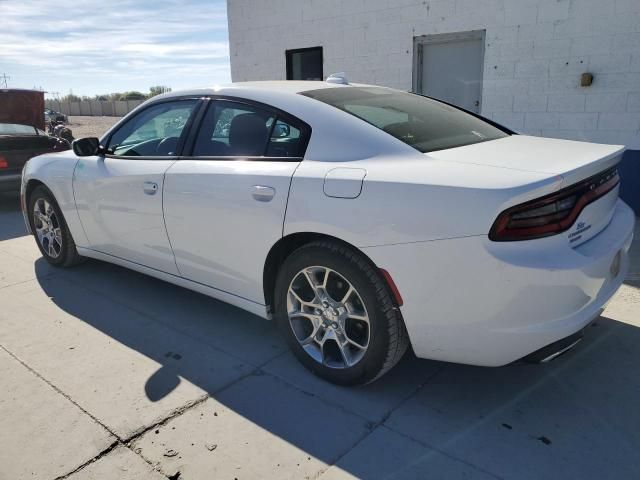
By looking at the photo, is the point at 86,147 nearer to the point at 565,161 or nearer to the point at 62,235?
the point at 62,235

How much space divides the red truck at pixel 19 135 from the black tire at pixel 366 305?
6.88m

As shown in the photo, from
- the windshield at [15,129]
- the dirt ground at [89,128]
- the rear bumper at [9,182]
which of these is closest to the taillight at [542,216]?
the rear bumper at [9,182]

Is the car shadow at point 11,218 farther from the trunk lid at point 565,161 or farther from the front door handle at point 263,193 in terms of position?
the trunk lid at point 565,161

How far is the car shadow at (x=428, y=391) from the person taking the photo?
243cm

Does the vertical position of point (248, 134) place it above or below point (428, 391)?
above

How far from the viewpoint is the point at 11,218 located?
7.47 metres

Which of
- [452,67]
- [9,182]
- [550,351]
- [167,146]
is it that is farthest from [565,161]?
[9,182]

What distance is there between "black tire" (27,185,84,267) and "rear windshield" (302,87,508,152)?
106 inches

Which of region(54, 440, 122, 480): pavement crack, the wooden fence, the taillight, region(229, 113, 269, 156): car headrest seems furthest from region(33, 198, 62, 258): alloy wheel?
the wooden fence

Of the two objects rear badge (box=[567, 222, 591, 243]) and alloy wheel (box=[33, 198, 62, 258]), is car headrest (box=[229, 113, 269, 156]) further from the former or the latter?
alloy wheel (box=[33, 198, 62, 258])

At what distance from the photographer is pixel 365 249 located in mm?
2449

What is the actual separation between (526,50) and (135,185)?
5420 mm

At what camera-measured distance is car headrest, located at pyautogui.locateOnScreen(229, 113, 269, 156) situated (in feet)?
10.0

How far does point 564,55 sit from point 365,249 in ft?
17.8
